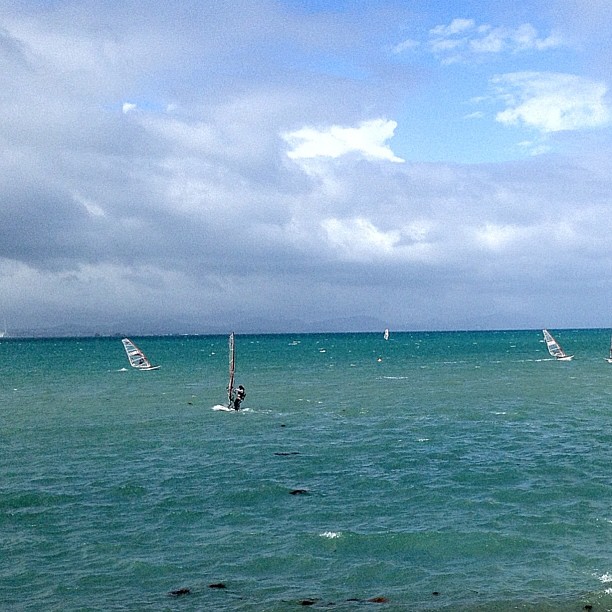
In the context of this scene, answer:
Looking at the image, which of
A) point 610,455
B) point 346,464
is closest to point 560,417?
point 610,455

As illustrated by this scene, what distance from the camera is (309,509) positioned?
22875mm

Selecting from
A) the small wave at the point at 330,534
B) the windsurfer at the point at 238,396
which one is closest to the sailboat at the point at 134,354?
the windsurfer at the point at 238,396

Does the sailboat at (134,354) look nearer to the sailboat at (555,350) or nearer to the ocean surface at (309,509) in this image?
the ocean surface at (309,509)

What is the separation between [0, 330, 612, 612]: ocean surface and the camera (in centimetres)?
1673

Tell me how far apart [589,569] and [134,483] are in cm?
1694

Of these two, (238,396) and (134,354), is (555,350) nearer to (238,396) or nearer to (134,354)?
(134,354)

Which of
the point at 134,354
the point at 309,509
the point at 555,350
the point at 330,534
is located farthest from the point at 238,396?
the point at 555,350

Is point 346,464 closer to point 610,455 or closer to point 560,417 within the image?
point 610,455

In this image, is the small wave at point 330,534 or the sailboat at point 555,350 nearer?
the small wave at point 330,534

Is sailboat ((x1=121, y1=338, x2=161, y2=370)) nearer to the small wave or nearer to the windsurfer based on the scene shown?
the windsurfer

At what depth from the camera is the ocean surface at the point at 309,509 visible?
54.9 ft

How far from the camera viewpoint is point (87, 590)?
16.9 meters

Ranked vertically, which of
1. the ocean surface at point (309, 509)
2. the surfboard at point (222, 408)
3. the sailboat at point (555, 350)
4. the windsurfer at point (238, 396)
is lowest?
the ocean surface at point (309, 509)

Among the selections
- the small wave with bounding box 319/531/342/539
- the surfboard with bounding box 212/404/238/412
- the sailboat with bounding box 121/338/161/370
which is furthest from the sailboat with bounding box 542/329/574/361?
the small wave with bounding box 319/531/342/539
